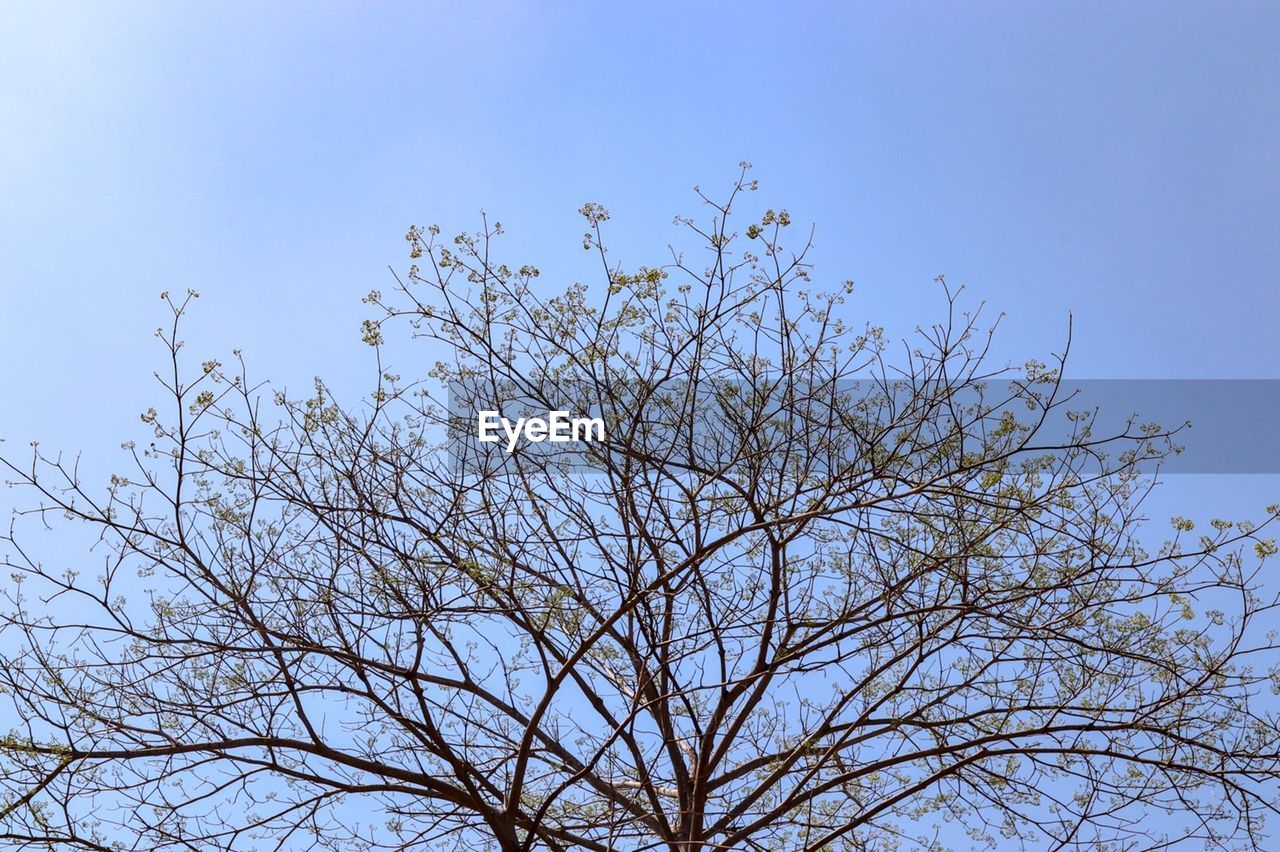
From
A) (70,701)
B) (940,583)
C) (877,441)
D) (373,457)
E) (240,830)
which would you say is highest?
(373,457)

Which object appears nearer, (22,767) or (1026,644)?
(22,767)

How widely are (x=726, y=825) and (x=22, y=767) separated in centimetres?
283

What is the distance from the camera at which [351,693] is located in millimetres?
4172

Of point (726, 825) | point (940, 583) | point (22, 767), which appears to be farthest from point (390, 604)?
point (940, 583)

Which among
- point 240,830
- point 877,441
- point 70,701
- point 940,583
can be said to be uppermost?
point 877,441

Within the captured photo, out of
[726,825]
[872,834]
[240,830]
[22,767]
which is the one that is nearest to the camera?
[22,767]

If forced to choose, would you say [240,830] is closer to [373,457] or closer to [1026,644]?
[373,457]

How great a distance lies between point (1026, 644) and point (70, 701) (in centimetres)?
383

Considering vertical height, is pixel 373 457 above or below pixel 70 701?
above

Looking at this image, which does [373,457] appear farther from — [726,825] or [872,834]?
[872,834]

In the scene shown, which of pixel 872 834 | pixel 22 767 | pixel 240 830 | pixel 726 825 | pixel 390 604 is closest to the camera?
pixel 22 767

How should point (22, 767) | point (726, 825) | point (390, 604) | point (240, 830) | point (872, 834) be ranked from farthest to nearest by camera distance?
point (872, 834) → point (726, 825) → point (390, 604) → point (240, 830) → point (22, 767)

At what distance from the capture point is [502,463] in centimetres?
424

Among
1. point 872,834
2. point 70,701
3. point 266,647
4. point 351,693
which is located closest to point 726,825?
point 872,834
